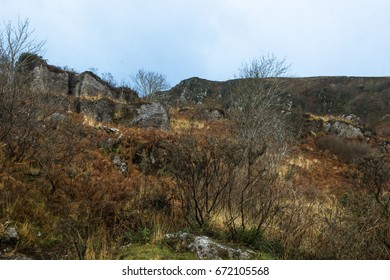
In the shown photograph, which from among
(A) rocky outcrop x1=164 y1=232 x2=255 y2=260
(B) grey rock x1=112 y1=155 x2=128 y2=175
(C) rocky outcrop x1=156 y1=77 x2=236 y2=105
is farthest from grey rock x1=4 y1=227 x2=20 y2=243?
(C) rocky outcrop x1=156 y1=77 x2=236 y2=105

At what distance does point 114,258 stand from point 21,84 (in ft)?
14.2

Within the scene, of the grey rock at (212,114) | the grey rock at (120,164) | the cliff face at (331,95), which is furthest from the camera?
the cliff face at (331,95)

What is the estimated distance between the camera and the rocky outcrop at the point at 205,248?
396 centimetres

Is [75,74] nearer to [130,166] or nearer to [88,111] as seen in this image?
[88,111]

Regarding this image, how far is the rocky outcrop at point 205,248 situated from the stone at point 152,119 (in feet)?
34.2

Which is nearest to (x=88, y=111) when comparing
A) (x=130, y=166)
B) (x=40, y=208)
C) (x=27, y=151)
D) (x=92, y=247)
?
(x=130, y=166)

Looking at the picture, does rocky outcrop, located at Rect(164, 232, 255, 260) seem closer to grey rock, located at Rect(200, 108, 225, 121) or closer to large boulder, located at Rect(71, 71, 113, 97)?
large boulder, located at Rect(71, 71, 113, 97)

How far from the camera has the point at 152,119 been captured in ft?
48.5

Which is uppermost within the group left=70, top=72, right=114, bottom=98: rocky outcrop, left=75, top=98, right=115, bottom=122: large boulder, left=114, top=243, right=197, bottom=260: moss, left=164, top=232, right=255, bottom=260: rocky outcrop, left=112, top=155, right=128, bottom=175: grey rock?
left=70, top=72, right=114, bottom=98: rocky outcrop

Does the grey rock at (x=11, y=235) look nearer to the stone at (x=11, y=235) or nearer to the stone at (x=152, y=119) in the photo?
the stone at (x=11, y=235)

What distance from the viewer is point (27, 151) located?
5.90 m

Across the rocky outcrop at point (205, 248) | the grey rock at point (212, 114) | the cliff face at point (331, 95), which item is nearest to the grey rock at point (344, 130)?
the grey rock at point (212, 114)

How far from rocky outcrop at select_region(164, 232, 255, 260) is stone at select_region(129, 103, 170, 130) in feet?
34.2

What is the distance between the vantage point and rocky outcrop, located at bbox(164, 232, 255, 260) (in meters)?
3.96
